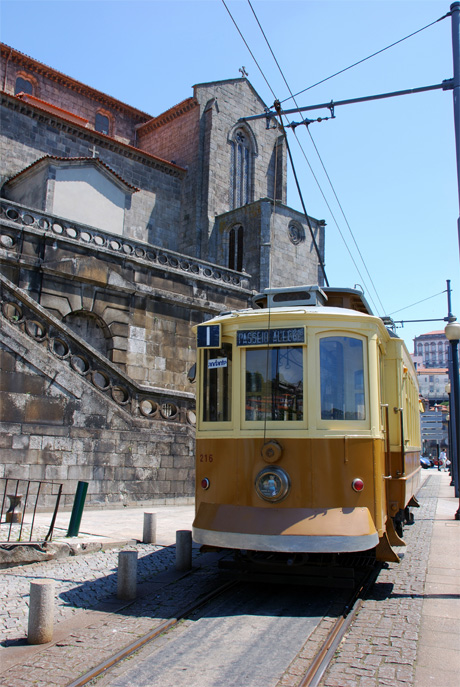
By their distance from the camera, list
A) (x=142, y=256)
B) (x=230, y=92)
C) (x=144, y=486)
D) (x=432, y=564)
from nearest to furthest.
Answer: (x=432, y=564) < (x=144, y=486) < (x=142, y=256) < (x=230, y=92)

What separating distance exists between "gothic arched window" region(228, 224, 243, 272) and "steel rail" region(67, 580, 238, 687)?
79.4ft

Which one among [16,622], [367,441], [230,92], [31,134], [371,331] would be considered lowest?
[16,622]

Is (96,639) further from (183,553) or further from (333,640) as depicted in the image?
(183,553)

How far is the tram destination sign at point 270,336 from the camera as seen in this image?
21.4 feet

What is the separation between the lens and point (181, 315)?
1931cm

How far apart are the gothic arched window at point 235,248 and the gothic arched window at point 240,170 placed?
2.53m

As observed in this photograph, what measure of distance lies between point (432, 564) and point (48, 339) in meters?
8.41

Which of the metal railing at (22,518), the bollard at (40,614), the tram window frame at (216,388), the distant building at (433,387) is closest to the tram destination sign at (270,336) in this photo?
the tram window frame at (216,388)

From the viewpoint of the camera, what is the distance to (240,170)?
3341 centimetres

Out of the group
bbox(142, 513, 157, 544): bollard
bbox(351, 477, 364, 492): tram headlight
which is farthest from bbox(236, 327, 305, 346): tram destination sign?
bbox(142, 513, 157, 544): bollard

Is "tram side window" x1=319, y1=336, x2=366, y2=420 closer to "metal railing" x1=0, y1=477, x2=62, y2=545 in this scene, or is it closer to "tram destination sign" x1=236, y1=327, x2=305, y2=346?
"tram destination sign" x1=236, y1=327, x2=305, y2=346

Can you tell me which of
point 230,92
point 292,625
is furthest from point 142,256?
point 230,92

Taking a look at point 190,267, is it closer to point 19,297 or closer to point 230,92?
point 19,297

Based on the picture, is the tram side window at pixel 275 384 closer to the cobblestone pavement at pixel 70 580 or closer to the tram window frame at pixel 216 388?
the tram window frame at pixel 216 388
